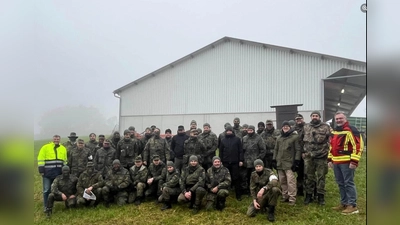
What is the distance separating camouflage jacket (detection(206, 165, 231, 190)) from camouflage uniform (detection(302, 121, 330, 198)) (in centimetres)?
179

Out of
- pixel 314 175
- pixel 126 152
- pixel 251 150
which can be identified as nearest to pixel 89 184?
pixel 126 152

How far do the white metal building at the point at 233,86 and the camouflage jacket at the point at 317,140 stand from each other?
26.9 ft

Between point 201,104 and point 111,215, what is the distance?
11.2 meters

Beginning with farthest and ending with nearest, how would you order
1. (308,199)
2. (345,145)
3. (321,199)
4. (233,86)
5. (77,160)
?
1. (233,86)
2. (77,160)
3. (308,199)
4. (321,199)
5. (345,145)

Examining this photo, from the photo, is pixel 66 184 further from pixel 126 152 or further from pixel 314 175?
pixel 314 175

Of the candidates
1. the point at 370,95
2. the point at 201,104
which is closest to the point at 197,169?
→ the point at 370,95

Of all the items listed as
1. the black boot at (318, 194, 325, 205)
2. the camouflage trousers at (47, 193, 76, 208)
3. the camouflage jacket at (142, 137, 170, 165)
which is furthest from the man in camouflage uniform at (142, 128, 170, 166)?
the black boot at (318, 194, 325, 205)

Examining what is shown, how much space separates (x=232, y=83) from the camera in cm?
1664

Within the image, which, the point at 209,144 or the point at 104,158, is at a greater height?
the point at 209,144

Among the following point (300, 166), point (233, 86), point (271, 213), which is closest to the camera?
point (271, 213)

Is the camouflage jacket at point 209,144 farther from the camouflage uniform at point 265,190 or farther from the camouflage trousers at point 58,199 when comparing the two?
the camouflage trousers at point 58,199

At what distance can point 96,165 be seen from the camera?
26.8ft

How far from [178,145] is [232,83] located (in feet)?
29.7

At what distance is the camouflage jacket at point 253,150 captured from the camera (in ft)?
24.7
